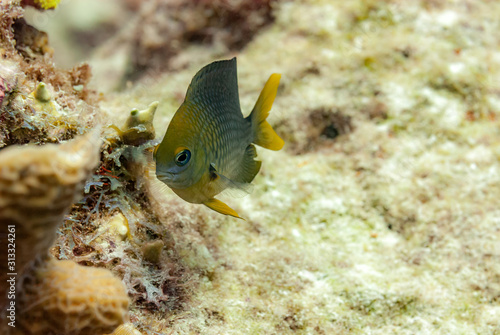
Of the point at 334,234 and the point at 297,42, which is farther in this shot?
the point at 297,42

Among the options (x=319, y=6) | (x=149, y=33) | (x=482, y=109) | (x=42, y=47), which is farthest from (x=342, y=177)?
(x=149, y=33)

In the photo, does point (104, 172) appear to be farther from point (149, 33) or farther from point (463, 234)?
point (149, 33)

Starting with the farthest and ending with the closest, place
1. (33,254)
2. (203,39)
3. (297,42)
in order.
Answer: (203,39)
(297,42)
(33,254)

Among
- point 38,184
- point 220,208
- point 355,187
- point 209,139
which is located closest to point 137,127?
point 209,139

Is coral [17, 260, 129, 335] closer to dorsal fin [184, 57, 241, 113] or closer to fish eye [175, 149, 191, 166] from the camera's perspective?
fish eye [175, 149, 191, 166]

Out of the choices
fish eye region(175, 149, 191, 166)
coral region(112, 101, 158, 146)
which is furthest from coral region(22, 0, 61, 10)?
fish eye region(175, 149, 191, 166)

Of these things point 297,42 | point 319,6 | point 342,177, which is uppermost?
point 319,6

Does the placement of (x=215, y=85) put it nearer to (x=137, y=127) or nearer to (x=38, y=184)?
(x=137, y=127)

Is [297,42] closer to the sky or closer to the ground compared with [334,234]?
closer to the sky
